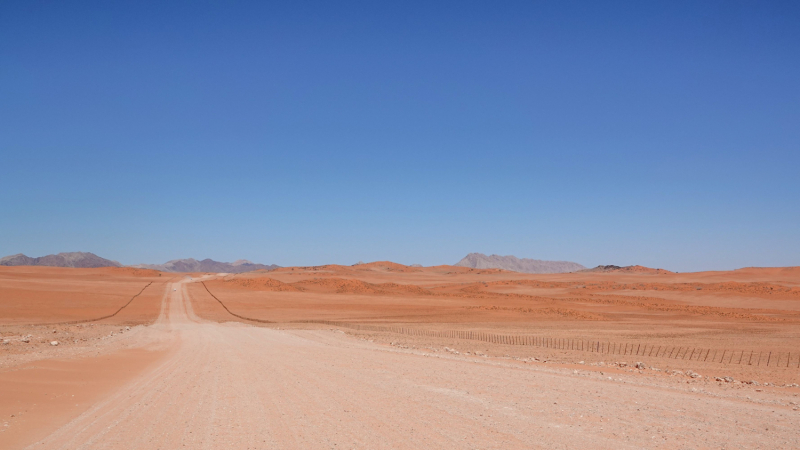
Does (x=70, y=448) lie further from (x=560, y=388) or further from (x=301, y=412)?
(x=560, y=388)

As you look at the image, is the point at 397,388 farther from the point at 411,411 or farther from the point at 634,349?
the point at 634,349

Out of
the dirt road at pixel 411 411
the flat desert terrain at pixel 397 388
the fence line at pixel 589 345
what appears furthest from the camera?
the fence line at pixel 589 345

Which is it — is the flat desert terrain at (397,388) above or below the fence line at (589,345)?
above

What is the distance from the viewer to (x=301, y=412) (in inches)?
458

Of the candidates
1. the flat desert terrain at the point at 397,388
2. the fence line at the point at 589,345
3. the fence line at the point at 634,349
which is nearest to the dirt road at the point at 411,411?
the flat desert terrain at the point at 397,388

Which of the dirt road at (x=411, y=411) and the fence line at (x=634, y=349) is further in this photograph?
the fence line at (x=634, y=349)

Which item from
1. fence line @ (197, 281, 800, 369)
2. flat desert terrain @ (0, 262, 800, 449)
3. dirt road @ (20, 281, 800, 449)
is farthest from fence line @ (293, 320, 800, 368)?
dirt road @ (20, 281, 800, 449)

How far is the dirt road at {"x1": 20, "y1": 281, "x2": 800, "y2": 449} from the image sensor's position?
31.1 ft

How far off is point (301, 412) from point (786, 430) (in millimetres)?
9571

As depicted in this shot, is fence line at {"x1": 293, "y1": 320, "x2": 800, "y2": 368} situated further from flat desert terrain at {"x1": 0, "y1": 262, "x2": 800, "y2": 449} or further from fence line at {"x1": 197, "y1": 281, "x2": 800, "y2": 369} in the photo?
flat desert terrain at {"x1": 0, "y1": 262, "x2": 800, "y2": 449}

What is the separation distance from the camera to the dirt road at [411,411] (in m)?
9.48

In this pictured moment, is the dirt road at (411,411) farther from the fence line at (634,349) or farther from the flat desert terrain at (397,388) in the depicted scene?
the fence line at (634,349)

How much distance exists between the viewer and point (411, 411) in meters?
11.8

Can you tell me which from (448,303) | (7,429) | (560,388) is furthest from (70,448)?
(448,303)
